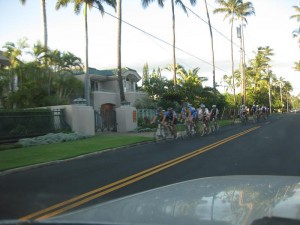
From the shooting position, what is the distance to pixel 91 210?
9.49 ft

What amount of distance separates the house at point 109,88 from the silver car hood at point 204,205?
99.8 feet

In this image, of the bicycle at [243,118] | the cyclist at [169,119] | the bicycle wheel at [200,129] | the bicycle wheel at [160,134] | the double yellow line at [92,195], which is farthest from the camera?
the bicycle at [243,118]

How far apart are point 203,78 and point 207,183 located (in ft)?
136

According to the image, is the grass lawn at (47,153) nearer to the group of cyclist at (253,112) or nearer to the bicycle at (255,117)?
the group of cyclist at (253,112)

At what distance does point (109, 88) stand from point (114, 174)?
102ft

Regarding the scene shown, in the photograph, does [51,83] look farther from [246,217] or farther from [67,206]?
[246,217]

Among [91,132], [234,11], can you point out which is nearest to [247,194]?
Answer: [91,132]

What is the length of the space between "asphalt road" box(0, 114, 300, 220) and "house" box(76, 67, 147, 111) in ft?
69.3

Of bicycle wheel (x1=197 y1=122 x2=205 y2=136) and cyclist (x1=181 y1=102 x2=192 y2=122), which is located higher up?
cyclist (x1=181 y1=102 x2=192 y2=122)

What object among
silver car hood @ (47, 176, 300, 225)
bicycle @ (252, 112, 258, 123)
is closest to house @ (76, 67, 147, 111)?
bicycle @ (252, 112, 258, 123)

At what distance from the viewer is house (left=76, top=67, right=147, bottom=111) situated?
35.0m

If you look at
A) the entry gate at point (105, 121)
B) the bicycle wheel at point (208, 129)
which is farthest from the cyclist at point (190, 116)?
the entry gate at point (105, 121)

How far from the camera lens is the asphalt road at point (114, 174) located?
6.95m

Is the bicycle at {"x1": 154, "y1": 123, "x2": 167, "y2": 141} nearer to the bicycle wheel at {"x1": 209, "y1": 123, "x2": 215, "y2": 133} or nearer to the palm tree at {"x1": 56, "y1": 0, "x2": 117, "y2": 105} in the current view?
the bicycle wheel at {"x1": 209, "y1": 123, "x2": 215, "y2": 133}
